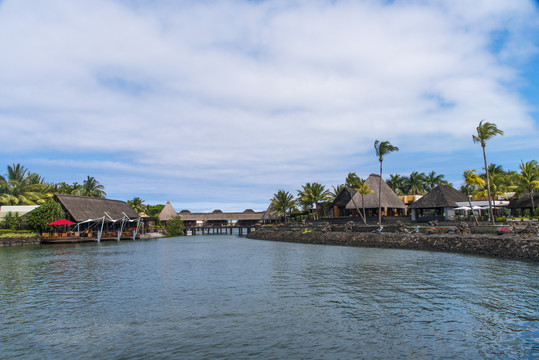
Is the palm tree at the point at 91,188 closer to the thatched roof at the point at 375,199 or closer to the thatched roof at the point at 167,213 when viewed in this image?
the thatched roof at the point at 167,213

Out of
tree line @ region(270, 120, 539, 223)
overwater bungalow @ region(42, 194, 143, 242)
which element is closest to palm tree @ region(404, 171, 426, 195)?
tree line @ region(270, 120, 539, 223)

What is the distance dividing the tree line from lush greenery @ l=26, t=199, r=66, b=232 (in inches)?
1710

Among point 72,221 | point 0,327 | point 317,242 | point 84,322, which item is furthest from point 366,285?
point 72,221

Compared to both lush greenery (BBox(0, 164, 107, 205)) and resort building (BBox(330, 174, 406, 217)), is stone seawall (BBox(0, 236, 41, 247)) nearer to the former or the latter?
lush greenery (BBox(0, 164, 107, 205))

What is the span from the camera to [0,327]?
1078 cm

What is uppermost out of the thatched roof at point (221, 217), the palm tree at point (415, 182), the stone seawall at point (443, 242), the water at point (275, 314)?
the palm tree at point (415, 182)

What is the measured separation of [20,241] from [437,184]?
6753 cm

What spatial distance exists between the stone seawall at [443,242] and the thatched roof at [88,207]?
34760 millimetres

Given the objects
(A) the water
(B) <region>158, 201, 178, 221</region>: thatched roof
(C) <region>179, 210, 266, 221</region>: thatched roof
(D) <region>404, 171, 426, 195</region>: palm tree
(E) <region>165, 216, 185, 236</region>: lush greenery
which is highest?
(D) <region>404, 171, 426, 195</region>: palm tree

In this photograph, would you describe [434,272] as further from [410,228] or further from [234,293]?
[410,228]

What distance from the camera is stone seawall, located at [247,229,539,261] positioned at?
25.3 m

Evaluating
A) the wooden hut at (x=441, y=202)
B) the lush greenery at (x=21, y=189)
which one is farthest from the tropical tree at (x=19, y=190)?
the wooden hut at (x=441, y=202)

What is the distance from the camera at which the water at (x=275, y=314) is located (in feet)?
29.3

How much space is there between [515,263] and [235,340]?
70.0ft
